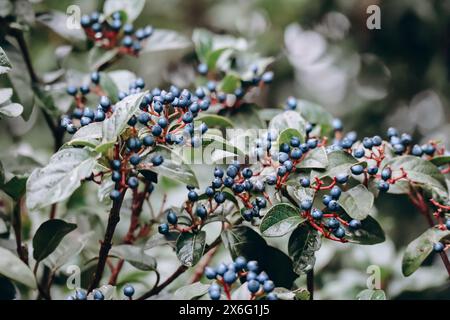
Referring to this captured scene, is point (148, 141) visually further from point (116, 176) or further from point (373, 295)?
point (373, 295)

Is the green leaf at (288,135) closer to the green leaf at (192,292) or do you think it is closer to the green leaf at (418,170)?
the green leaf at (418,170)

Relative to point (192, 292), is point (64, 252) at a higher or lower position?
lower

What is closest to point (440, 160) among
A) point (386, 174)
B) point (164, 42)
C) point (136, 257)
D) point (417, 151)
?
point (417, 151)

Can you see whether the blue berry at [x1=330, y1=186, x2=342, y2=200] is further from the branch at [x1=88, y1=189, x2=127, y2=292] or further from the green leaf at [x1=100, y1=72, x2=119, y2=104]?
the green leaf at [x1=100, y1=72, x2=119, y2=104]

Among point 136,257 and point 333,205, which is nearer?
point 333,205

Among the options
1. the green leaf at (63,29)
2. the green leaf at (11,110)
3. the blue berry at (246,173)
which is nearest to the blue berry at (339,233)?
the blue berry at (246,173)

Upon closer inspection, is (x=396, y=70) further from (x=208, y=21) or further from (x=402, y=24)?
(x=208, y=21)
